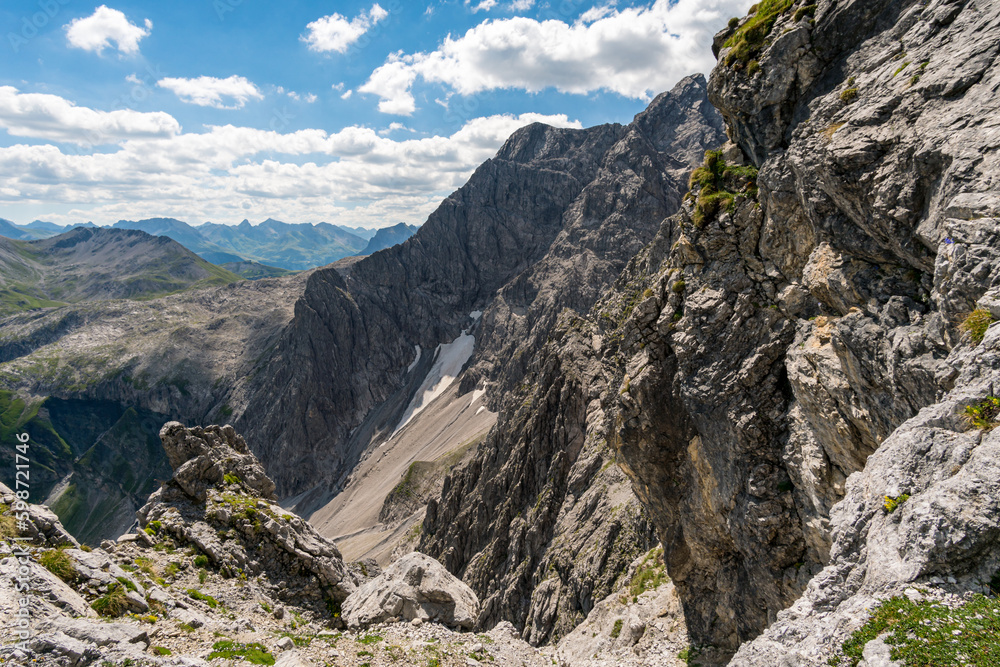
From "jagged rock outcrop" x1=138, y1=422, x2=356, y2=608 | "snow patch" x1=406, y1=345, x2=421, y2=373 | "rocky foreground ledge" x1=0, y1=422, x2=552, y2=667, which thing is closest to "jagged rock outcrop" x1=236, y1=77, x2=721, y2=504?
"snow patch" x1=406, y1=345, x2=421, y2=373

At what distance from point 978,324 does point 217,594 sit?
29231 mm

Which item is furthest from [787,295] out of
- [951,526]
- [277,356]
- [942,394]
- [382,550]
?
[277,356]

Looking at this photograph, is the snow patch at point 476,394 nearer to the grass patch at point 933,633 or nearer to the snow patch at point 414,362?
the snow patch at point 414,362

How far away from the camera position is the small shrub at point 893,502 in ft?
35.7

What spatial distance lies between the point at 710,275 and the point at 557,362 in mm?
49007

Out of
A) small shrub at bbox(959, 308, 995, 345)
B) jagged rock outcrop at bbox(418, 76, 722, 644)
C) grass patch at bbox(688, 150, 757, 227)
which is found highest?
grass patch at bbox(688, 150, 757, 227)

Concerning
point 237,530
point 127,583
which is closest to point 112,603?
point 127,583

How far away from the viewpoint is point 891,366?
14.1m

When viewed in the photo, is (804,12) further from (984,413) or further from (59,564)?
(59,564)

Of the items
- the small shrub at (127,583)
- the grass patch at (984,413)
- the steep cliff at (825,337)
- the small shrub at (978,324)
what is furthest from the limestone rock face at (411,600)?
the small shrub at (978,324)

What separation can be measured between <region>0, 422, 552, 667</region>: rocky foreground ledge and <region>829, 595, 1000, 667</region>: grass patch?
53.5 feet

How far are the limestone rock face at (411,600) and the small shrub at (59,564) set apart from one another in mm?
12345

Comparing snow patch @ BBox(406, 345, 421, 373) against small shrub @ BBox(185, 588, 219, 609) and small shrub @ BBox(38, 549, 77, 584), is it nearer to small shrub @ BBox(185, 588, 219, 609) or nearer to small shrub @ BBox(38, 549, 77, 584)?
small shrub @ BBox(185, 588, 219, 609)

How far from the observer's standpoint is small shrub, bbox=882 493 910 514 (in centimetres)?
1089
